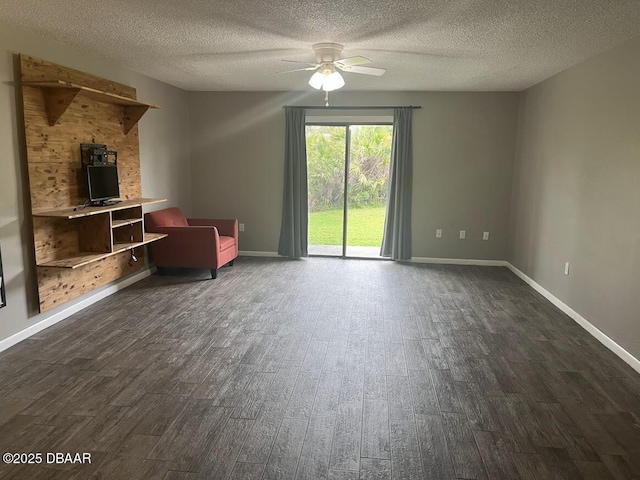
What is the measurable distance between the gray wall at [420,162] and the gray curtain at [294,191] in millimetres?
135

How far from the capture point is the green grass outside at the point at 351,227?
686cm

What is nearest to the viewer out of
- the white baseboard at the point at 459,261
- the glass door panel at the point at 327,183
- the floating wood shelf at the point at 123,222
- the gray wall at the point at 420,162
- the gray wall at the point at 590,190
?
the gray wall at the point at 590,190

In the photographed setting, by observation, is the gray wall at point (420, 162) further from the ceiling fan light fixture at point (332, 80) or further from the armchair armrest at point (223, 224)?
the ceiling fan light fixture at point (332, 80)

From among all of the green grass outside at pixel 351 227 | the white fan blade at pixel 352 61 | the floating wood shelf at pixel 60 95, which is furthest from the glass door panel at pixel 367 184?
the floating wood shelf at pixel 60 95

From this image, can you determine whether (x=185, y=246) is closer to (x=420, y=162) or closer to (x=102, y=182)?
(x=102, y=182)

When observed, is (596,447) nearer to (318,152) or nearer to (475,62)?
(475,62)

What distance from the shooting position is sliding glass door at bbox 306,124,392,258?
6648 mm

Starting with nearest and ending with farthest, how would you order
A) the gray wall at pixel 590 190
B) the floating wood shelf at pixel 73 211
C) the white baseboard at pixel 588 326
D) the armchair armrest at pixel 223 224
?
1. the white baseboard at pixel 588 326
2. the gray wall at pixel 590 190
3. the floating wood shelf at pixel 73 211
4. the armchair armrest at pixel 223 224

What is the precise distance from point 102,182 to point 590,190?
4528 mm

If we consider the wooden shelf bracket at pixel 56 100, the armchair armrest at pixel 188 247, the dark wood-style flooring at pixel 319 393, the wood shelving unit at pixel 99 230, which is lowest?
the dark wood-style flooring at pixel 319 393

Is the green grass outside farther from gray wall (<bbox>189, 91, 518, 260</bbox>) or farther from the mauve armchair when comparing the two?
the mauve armchair

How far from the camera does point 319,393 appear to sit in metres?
2.82

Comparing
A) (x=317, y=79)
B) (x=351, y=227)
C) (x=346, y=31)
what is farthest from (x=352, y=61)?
(x=351, y=227)

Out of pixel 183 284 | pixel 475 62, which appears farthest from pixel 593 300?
pixel 183 284
